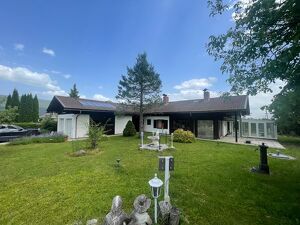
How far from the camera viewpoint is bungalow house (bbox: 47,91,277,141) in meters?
16.2

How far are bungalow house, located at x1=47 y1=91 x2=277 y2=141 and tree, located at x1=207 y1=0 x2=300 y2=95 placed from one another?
37.0ft

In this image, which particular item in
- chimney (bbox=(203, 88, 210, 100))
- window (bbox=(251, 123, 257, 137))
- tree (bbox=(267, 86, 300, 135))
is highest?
chimney (bbox=(203, 88, 210, 100))

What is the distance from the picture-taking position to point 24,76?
18641mm

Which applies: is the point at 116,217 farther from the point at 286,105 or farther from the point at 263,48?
the point at 263,48

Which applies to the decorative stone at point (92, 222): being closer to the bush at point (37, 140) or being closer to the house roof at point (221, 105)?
the bush at point (37, 140)

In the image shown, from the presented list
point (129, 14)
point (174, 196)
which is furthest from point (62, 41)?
point (174, 196)

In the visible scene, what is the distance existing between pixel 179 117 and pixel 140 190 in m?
15.5

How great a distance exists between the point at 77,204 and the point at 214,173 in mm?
4690

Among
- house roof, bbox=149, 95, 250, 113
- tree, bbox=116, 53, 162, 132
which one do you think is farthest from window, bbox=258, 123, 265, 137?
tree, bbox=116, 53, 162, 132

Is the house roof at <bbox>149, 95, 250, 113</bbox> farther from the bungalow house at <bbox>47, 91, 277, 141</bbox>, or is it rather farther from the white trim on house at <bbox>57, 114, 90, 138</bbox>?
the white trim on house at <bbox>57, 114, 90, 138</bbox>

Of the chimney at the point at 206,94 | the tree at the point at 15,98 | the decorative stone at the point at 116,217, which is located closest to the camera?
the decorative stone at the point at 116,217

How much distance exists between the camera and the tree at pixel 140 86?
16672 millimetres

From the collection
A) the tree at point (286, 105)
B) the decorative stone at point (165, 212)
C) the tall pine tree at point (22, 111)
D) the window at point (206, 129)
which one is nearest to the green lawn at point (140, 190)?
the decorative stone at point (165, 212)

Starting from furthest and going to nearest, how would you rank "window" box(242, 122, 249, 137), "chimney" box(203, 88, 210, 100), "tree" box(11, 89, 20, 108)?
"tree" box(11, 89, 20, 108)
"chimney" box(203, 88, 210, 100)
"window" box(242, 122, 249, 137)
